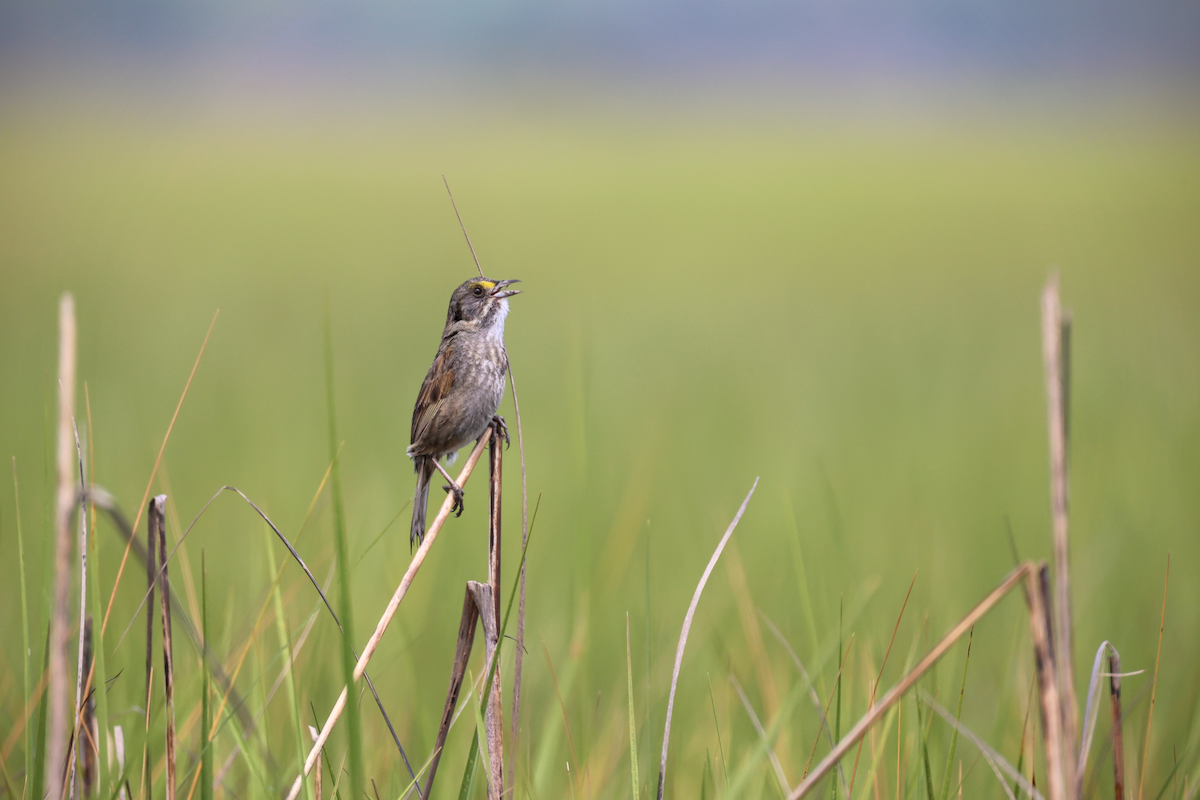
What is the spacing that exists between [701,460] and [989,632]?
3.19 metres

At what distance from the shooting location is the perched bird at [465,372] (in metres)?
3.11

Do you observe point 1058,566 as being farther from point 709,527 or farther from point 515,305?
point 515,305

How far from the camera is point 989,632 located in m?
4.77

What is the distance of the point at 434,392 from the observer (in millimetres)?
3217

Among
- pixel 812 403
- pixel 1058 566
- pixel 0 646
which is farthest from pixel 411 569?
pixel 812 403

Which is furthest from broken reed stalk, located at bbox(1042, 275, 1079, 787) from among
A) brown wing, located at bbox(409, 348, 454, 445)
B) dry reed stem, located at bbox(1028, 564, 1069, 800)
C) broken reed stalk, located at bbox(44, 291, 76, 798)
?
brown wing, located at bbox(409, 348, 454, 445)

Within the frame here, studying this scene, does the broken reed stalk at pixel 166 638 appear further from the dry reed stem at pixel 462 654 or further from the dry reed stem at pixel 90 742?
the dry reed stem at pixel 462 654

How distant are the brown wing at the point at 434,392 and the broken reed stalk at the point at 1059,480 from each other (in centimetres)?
226

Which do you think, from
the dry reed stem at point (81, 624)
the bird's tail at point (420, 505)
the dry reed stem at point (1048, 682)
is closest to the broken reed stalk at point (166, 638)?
the dry reed stem at point (81, 624)

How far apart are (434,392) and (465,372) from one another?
0.54ft

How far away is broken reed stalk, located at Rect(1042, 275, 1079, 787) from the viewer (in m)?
1.27

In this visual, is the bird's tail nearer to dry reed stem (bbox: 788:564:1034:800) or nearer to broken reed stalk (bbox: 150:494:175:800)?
broken reed stalk (bbox: 150:494:175:800)

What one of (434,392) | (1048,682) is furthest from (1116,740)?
(434,392)

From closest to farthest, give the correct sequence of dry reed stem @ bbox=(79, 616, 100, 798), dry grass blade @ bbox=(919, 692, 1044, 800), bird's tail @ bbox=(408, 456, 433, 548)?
dry grass blade @ bbox=(919, 692, 1044, 800) < dry reed stem @ bbox=(79, 616, 100, 798) < bird's tail @ bbox=(408, 456, 433, 548)
